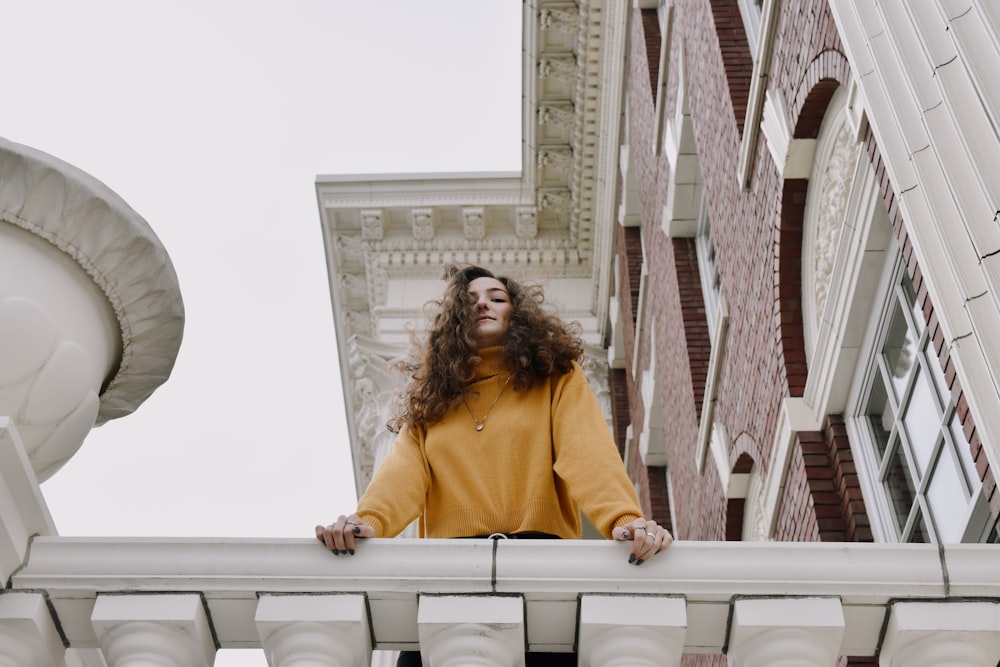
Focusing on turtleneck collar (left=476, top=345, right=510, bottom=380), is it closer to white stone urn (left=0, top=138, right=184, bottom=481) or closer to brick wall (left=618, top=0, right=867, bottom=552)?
white stone urn (left=0, top=138, right=184, bottom=481)

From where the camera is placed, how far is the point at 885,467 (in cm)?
619

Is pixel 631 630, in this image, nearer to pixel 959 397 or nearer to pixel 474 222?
pixel 959 397

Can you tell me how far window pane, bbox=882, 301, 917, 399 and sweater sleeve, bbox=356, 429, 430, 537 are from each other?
2770 millimetres

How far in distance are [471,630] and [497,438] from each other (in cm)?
127

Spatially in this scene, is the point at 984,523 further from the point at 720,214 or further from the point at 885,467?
the point at 720,214

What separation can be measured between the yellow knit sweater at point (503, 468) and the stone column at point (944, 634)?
106cm

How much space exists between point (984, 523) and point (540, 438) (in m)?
1.92

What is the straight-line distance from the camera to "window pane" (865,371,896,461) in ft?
20.6

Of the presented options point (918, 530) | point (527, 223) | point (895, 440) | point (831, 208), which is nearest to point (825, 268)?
point (831, 208)


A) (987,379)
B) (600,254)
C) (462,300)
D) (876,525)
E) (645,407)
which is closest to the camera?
(987,379)

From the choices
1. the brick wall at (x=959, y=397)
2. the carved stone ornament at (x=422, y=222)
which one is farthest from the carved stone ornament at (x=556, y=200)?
the brick wall at (x=959, y=397)

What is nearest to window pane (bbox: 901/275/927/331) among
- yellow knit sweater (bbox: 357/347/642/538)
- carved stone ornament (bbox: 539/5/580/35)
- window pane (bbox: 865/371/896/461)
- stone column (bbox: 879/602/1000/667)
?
window pane (bbox: 865/371/896/461)

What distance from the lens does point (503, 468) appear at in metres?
4.19

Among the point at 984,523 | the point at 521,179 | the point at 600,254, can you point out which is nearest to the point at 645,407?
the point at 600,254
